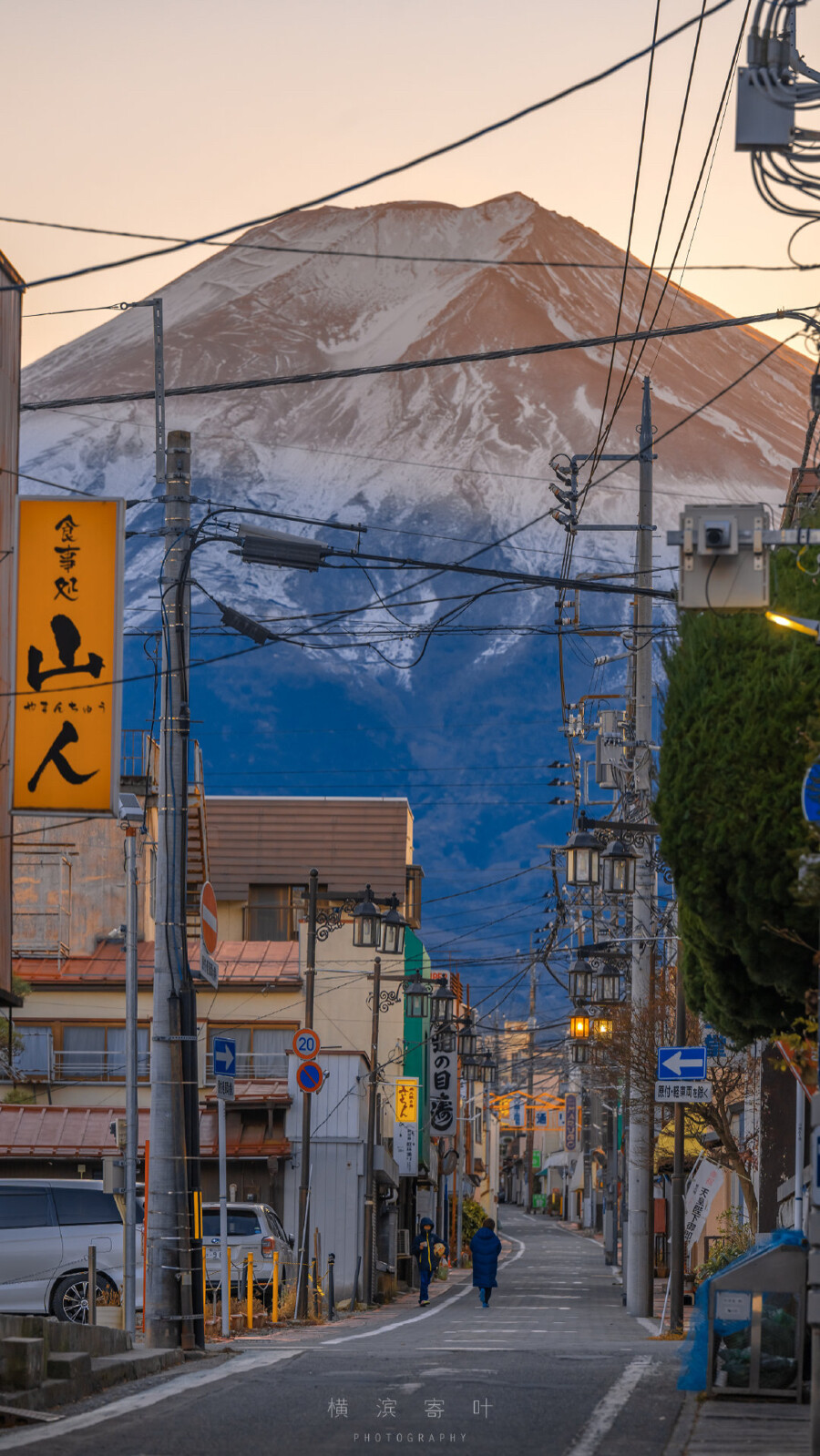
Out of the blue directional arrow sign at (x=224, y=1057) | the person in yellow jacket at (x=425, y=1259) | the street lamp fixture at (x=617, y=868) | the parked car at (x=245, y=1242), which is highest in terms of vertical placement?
the street lamp fixture at (x=617, y=868)

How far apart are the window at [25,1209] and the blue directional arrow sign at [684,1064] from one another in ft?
27.3

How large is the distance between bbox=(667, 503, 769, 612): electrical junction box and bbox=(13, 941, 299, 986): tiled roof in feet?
111

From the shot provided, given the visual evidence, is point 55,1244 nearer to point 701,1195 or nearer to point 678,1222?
point 701,1195

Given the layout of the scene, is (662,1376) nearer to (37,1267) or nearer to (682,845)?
(682,845)

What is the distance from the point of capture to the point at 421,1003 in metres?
49.6

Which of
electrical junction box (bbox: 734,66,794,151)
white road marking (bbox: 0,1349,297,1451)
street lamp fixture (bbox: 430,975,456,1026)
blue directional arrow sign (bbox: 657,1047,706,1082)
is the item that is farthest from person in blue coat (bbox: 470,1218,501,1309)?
electrical junction box (bbox: 734,66,794,151)

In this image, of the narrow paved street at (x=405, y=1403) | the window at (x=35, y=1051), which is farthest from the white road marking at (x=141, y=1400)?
the window at (x=35, y=1051)

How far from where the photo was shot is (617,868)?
25391 mm

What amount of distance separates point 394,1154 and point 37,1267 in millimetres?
27183

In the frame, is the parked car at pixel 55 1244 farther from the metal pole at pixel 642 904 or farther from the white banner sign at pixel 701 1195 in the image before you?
the metal pole at pixel 642 904

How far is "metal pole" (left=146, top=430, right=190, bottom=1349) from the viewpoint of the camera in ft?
56.4

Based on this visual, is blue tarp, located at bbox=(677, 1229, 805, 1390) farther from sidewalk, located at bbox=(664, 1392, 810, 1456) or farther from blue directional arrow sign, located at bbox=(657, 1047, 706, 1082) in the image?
blue directional arrow sign, located at bbox=(657, 1047, 706, 1082)

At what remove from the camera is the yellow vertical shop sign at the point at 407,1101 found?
163ft

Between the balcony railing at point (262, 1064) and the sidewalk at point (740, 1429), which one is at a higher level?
the sidewalk at point (740, 1429)
